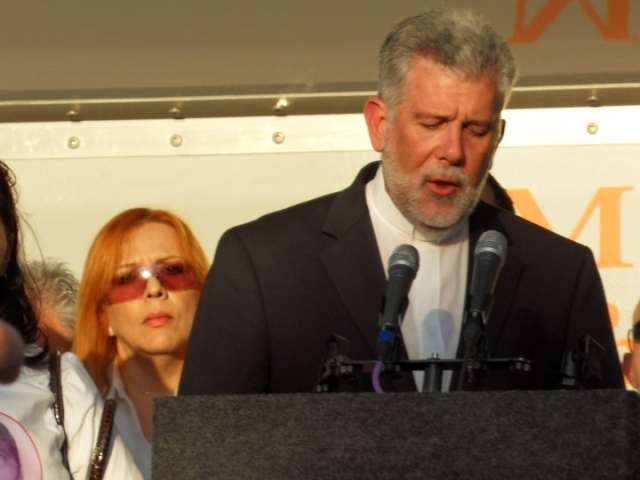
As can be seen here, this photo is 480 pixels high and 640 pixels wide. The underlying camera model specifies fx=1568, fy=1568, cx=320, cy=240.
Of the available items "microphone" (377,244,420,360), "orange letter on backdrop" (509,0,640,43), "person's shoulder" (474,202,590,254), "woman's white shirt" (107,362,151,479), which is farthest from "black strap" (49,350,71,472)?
"orange letter on backdrop" (509,0,640,43)

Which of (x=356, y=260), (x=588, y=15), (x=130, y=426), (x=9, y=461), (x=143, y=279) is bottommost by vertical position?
(x=9, y=461)

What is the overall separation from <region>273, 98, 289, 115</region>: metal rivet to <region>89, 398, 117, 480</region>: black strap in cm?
160

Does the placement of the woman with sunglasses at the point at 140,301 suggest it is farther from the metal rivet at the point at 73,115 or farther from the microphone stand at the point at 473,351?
the microphone stand at the point at 473,351

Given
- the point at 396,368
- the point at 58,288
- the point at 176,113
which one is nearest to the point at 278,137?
the point at 176,113

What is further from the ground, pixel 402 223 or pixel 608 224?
pixel 608 224

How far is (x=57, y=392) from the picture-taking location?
291 centimetres

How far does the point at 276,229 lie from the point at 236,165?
3.81 ft

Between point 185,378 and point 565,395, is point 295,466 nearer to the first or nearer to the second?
point 565,395

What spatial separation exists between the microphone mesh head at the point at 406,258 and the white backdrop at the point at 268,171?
1.79m

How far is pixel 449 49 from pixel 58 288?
195 cm

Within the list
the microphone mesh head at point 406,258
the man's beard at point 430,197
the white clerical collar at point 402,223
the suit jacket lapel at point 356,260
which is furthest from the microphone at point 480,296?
the white clerical collar at point 402,223

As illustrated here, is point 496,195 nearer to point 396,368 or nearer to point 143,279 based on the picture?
point 143,279

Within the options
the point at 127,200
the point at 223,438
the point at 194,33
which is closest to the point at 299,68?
the point at 194,33

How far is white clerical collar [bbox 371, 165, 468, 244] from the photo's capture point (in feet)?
11.0
